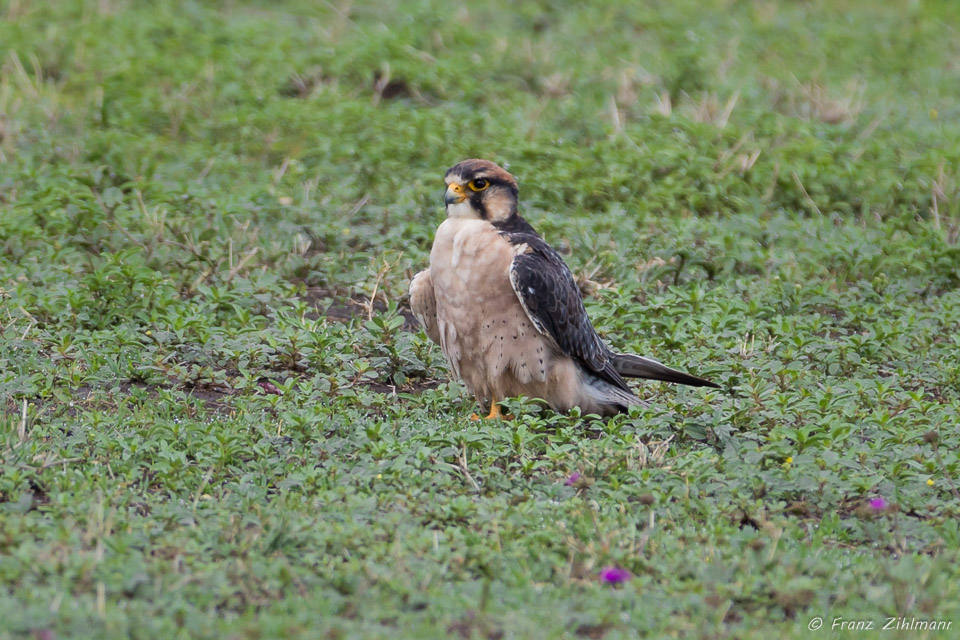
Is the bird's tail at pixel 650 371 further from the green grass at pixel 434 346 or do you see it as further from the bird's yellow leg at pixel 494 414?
the bird's yellow leg at pixel 494 414

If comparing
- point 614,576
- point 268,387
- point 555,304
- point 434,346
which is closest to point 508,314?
point 555,304

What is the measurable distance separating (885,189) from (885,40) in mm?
4458

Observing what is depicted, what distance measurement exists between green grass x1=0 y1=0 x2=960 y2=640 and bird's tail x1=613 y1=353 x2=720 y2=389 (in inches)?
4.4

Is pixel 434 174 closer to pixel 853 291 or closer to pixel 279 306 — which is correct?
pixel 279 306

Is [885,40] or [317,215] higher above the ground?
[885,40]

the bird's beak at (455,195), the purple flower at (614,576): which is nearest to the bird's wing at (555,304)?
the bird's beak at (455,195)

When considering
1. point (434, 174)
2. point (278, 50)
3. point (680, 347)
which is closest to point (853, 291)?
point (680, 347)

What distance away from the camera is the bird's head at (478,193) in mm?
5852

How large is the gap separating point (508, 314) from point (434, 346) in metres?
0.79

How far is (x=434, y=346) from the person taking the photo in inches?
250

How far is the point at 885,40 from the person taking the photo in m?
12.4

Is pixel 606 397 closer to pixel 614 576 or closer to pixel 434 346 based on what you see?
pixel 434 346

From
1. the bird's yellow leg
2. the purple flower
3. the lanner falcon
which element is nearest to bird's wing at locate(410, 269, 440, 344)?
the lanner falcon

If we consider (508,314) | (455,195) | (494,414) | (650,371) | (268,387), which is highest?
(455,195)
